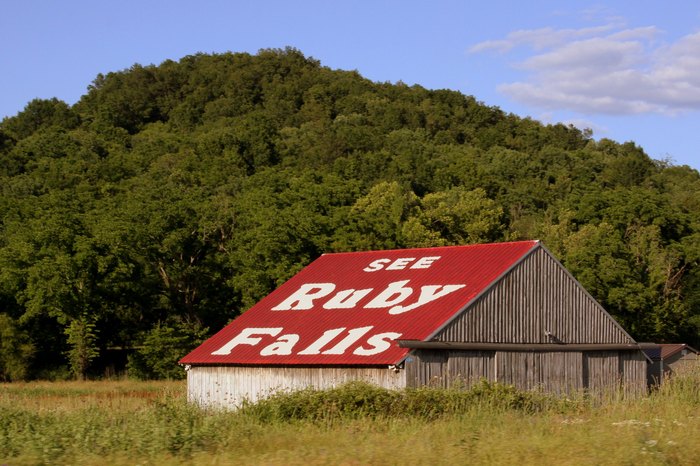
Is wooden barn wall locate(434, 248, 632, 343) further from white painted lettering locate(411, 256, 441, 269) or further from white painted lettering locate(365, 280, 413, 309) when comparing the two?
white painted lettering locate(411, 256, 441, 269)

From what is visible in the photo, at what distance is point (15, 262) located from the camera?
201ft

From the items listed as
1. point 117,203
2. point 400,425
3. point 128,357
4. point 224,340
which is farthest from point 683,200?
point 400,425

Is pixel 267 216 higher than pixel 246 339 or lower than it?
higher

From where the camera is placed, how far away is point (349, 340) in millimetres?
35219

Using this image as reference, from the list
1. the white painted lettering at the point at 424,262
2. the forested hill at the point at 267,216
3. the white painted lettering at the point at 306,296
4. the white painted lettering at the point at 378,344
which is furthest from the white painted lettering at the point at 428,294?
the forested hill at the point at 267,216

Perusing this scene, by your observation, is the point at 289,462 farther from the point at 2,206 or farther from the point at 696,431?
the point at 2,206

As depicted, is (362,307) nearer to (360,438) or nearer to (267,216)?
(360,438)

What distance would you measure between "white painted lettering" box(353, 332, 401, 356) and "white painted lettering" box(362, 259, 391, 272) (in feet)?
23.5

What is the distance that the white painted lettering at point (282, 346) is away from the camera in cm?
3663

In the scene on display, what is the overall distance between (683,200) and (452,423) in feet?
296

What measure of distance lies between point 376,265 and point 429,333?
8769 millimetres

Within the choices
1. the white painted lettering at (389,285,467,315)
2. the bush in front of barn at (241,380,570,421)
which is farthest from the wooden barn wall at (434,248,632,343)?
the bush in front of barn at (241,380,570,421)

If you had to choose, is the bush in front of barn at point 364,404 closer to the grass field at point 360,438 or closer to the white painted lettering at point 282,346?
the grass field at point 360,438

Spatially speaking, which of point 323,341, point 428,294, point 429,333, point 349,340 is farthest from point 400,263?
point 429,333
